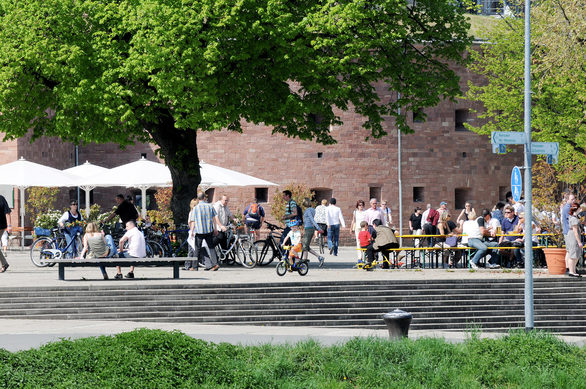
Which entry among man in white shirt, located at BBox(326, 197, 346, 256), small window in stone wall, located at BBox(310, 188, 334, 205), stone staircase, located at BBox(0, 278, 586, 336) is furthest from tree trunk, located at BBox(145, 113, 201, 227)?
small window in stone wall, located at BBox(310, 188, 334, 205)

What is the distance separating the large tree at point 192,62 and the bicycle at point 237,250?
6.53ft

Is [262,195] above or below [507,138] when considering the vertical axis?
below

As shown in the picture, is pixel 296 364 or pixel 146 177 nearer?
pixel 296 364

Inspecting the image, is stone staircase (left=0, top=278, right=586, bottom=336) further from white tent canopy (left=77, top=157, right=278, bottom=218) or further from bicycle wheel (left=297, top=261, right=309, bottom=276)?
white tent canopy (left=77, top=157, right=278, bottom=218)

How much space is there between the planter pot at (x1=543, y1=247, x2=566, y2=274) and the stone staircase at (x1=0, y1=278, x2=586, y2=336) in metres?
1.46

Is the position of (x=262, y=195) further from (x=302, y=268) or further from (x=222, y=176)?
(x=302, y=268)

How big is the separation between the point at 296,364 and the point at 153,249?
13.4 m

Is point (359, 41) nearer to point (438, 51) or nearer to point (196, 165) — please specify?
point (438, 51)

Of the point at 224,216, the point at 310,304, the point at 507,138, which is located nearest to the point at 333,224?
the point at 224,216

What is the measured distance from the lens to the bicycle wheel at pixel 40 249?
2380 centimetres

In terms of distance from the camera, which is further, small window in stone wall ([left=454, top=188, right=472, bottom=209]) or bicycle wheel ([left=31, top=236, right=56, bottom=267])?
small window in stone wall ([left=454, top=188, right=472, bottom=209])

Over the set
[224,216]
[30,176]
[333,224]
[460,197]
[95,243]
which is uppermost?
[30,176]

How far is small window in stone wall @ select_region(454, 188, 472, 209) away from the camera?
43.7 m

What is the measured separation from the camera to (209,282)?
58.4ft
